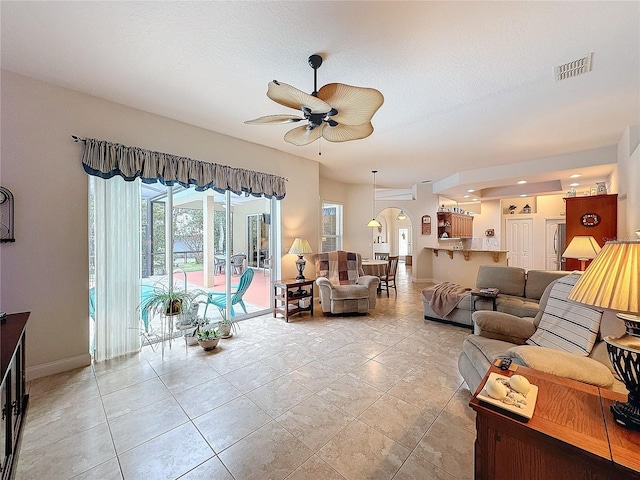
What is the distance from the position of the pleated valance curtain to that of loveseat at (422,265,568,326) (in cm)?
326

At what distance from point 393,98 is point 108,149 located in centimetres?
311

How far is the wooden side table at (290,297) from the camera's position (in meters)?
4.29

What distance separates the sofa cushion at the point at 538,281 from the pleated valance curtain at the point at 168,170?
4.13m

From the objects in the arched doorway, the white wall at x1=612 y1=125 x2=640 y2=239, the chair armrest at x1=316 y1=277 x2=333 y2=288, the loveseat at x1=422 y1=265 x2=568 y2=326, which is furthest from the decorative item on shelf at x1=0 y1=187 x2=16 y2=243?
the arched doorway

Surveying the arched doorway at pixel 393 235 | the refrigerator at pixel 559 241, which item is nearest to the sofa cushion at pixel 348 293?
the refrigerator at pixel 559 241

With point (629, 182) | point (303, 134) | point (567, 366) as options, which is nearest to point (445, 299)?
point (567, 366)

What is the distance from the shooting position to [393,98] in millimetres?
2854

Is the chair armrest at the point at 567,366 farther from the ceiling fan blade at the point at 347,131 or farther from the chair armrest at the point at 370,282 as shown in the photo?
the chair armrest at the point at 370,282

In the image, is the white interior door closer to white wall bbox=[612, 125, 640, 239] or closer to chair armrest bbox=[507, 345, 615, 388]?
white wall bbox=[612, 125, 640, 239]

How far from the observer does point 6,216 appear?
238cm

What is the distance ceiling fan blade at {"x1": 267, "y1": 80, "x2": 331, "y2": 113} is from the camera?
173cm

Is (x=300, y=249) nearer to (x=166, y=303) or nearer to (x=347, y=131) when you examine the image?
(x=166, y=303)

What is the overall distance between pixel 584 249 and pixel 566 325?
6.10 ft

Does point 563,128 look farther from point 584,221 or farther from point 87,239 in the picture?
point 87,239
